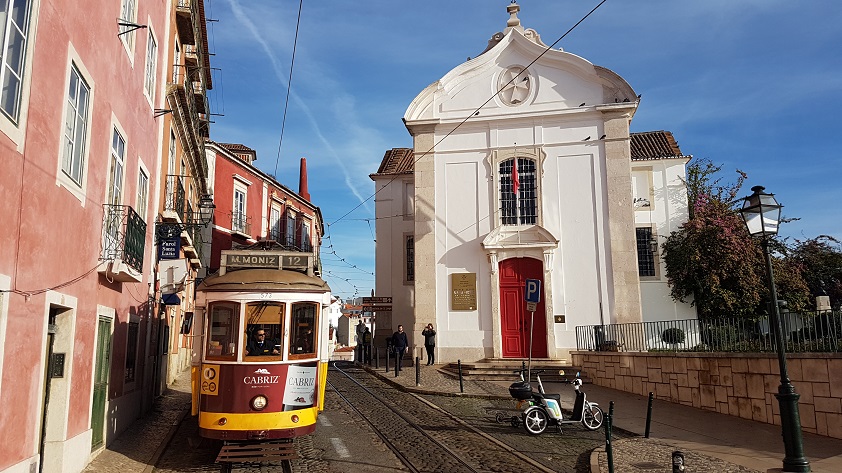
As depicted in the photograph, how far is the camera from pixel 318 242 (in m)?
43.8

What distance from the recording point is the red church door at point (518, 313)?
71.3 feet

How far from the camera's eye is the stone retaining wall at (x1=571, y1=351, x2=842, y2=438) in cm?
1020

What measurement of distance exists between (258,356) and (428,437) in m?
3.33

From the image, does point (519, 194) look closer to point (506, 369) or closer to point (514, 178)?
point (514, 178)

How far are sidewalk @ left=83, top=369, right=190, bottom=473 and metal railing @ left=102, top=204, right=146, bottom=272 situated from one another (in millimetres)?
2827

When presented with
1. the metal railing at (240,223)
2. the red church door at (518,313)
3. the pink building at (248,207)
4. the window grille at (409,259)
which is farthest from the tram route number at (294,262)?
the window grille at (409,259)

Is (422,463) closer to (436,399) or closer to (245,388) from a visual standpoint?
(245,388)

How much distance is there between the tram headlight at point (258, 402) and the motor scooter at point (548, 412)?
4.48 meters

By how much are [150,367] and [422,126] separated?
13.3 meters

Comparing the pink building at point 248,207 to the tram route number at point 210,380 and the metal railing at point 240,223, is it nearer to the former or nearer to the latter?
the metal railing at point 240,223

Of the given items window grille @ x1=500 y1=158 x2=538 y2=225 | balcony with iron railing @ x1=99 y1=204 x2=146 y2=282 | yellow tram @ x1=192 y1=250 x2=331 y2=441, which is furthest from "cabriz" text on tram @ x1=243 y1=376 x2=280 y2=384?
window grille @ x1=500 y1=158 x2=538 y2=225

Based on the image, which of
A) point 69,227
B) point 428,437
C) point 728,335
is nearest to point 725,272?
point 728,335

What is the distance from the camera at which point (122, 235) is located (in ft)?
33.9

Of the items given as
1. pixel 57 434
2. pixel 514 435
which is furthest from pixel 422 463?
pixel 57 434
